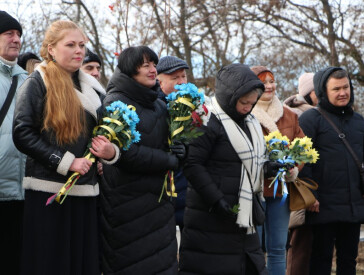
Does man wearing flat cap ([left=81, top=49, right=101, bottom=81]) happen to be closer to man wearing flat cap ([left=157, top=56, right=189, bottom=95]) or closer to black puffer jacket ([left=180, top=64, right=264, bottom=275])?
man wearing flat cap ([left=157, top=56, right=189, bottom=95])

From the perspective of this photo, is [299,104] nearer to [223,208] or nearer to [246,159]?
[246,159]

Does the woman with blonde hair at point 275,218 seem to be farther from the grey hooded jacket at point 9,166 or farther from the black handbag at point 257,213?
the grey hooded jacket at point 9,166

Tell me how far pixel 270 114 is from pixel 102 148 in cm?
222

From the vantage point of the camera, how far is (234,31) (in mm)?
15898

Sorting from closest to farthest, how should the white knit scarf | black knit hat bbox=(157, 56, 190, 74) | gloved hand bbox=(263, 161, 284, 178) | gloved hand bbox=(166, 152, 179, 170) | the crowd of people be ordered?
the crowd of people → gloved hand bbox=(166, 152, 179, 170) → the white knit scarf → gloved hand bbox=(263, 161, 284, 178) → black knit hat bbox=(157, 56, 190, 74)

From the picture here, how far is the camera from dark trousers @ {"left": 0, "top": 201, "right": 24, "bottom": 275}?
3.87 metres

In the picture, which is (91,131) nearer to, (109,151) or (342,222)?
(109,151)

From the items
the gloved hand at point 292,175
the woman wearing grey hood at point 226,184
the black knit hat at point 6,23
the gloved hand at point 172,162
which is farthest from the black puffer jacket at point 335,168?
the black knit hat at point 6,23

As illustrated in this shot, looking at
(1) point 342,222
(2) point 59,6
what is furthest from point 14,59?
(2) point 59,6

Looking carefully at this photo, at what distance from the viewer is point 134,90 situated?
380 cm

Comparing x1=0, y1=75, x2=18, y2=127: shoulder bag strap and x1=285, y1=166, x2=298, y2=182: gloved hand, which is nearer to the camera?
x1=0, y1=75, x2=18, y2=127: shoulder bag strap

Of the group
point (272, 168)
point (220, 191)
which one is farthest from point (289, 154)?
point (220, 191)

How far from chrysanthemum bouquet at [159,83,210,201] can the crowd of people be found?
0.06 m

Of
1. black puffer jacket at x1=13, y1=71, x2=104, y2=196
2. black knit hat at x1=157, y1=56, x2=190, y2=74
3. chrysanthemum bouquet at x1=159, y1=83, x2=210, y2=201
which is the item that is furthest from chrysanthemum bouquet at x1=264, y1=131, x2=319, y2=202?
black puffer jacket at x1=13, y1=71, x2=104, y2=196
